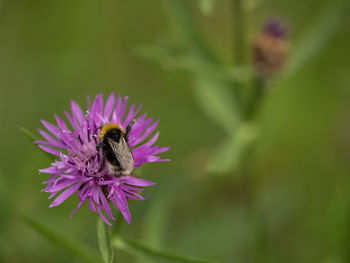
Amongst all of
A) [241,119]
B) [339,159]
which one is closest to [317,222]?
[339,159]

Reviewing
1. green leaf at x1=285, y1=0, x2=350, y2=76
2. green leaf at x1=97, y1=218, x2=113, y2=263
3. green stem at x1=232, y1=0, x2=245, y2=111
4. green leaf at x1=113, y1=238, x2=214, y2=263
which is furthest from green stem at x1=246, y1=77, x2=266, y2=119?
green leaf at x1=97, y1=218, x2=113, y2=263

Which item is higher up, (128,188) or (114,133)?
(114,133)

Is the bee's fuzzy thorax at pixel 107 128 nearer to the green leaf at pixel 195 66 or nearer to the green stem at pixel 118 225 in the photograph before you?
the green stem at pixel 118 225

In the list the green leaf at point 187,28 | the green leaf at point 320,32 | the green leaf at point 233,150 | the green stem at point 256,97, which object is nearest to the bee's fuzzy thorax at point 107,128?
the green leaf at point 233,150

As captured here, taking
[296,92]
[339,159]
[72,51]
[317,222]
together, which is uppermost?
[72,51]

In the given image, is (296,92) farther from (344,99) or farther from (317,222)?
(317,222)

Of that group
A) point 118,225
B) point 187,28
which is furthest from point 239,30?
point 118,225

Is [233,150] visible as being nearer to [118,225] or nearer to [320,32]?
[320,32]
